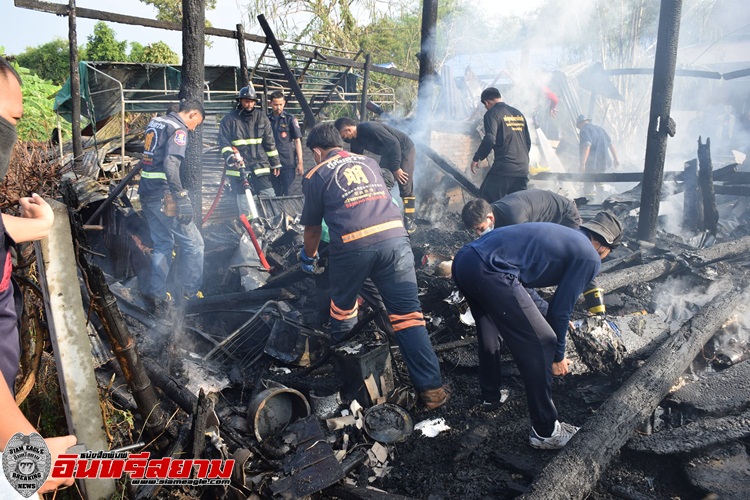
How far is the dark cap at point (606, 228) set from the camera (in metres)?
3.96

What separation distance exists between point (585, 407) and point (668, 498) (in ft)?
3.29

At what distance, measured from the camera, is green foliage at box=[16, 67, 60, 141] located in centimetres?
1318

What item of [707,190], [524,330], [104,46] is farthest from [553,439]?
[104,46]

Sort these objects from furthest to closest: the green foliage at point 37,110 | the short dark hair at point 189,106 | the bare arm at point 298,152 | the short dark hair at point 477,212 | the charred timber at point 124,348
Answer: the green foliage at point 37,110, the bare arm at point 298,152, the short dark hair at point 189,106, the short dark hair at point 477,212, the charred timber at point 124,348

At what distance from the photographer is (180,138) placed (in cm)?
573

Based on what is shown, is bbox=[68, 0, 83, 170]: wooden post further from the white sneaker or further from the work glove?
the white sneaker

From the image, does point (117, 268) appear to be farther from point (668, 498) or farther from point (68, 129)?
point (68, 129)

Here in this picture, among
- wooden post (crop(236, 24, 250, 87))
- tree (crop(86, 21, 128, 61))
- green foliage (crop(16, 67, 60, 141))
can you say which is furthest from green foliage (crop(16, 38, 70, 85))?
wooden post (crop(236, 24, 250, 87))

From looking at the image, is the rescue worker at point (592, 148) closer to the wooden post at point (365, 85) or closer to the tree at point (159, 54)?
the wooden post at point (365, 85)

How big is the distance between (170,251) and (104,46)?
19153mm

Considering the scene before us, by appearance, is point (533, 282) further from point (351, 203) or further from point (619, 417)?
point (351, 203)

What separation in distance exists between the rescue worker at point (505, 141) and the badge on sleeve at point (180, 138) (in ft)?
13.6

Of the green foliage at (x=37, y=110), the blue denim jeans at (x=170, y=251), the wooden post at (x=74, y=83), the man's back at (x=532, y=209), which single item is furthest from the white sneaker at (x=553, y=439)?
the green foliage at (x=37, y=110)

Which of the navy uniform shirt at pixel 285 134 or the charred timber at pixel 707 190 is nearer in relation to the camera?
the charred timber at pixel 707 190
